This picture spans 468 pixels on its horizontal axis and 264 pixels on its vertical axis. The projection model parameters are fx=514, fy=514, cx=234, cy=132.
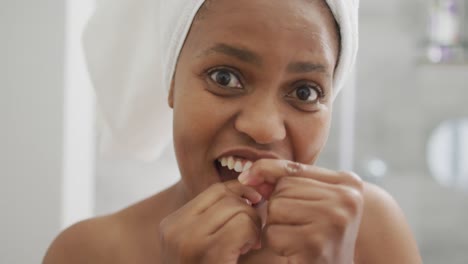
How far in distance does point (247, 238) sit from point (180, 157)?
0.19 m

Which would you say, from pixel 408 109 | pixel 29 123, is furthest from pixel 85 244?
pixel 408 109

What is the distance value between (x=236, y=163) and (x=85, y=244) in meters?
0.40

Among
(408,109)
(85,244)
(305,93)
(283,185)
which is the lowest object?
(85,244)

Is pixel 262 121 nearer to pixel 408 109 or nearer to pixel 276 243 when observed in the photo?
pixel 276 243

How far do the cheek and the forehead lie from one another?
0.09 m

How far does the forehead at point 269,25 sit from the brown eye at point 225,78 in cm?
4

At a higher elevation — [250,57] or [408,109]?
[408,109]

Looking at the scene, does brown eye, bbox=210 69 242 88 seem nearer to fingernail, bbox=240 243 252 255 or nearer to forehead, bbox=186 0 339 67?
forehead, bbox=186 0 339 67

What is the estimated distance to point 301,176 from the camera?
617 millimetres

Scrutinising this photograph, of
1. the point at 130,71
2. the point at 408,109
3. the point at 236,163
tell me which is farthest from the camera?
the point at 408,109

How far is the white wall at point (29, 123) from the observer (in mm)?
967

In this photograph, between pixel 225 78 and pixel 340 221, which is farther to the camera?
pixel 225 78

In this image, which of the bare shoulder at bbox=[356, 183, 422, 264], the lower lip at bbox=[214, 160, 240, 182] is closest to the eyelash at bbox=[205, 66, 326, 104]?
the lower lip at bbox=[214, 160, 240, 182]

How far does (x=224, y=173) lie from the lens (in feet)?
2.37
